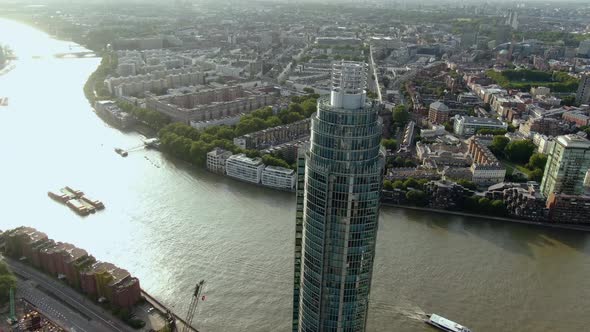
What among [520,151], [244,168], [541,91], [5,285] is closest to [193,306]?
[5,285]

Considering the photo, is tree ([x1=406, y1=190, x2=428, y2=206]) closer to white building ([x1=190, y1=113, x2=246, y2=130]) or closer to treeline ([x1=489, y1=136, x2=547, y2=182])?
treeline ([x1=489, y1=136, x2=547, y2=182])

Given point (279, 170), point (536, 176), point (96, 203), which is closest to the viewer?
point (96, 203)

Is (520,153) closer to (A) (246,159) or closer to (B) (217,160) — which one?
(A) (246,159)

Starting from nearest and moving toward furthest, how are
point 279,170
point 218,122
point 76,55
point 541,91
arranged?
point 279,170 → point 218,122 → point 541,91 → point 76,55

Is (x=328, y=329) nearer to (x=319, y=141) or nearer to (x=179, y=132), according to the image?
(x=319, y=141)

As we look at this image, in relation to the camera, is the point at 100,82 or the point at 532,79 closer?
the point at 100,82

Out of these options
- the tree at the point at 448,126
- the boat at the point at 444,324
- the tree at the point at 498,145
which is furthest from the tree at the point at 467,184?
the tree at the point at 448,126

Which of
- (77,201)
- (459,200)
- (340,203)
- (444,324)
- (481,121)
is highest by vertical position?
(340,203)

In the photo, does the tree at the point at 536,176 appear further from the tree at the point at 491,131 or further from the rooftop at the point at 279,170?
the rooftop at the point at 279,170
